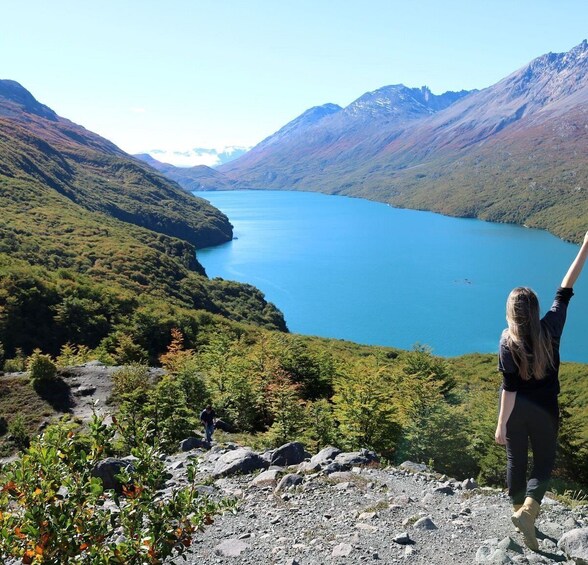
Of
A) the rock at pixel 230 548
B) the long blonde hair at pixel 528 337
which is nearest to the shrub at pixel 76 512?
the rock at pixel 230 548

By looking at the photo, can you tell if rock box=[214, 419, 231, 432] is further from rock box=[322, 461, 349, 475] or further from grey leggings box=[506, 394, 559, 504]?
grey leggings box=[506, 394, 559, 504]

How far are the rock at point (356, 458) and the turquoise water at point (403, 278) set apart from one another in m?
59.9

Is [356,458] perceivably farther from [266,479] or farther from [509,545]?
[509,545]

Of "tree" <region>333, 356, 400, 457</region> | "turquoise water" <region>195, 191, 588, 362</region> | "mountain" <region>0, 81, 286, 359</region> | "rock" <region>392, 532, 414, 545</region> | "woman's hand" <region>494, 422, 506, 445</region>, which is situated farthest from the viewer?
"turquoise water" <region>195, 191, 588, 362</region>

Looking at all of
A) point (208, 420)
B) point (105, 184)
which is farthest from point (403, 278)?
point (208, 420)

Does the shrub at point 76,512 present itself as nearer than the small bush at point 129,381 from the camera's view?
Yes

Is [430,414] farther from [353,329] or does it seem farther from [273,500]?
[353,329]

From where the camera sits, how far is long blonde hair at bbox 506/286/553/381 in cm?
464

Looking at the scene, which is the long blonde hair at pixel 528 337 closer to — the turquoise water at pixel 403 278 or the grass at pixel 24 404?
the grass at pixel 24 404

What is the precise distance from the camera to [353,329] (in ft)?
250

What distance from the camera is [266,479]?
28.8ft

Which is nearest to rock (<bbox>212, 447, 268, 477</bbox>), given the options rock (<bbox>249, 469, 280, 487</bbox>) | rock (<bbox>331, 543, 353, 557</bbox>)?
rock (<bbox>249, 469, 280, 487</bbox>)

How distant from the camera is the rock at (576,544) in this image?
4.91 meters

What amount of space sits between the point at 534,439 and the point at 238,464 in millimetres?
6052
